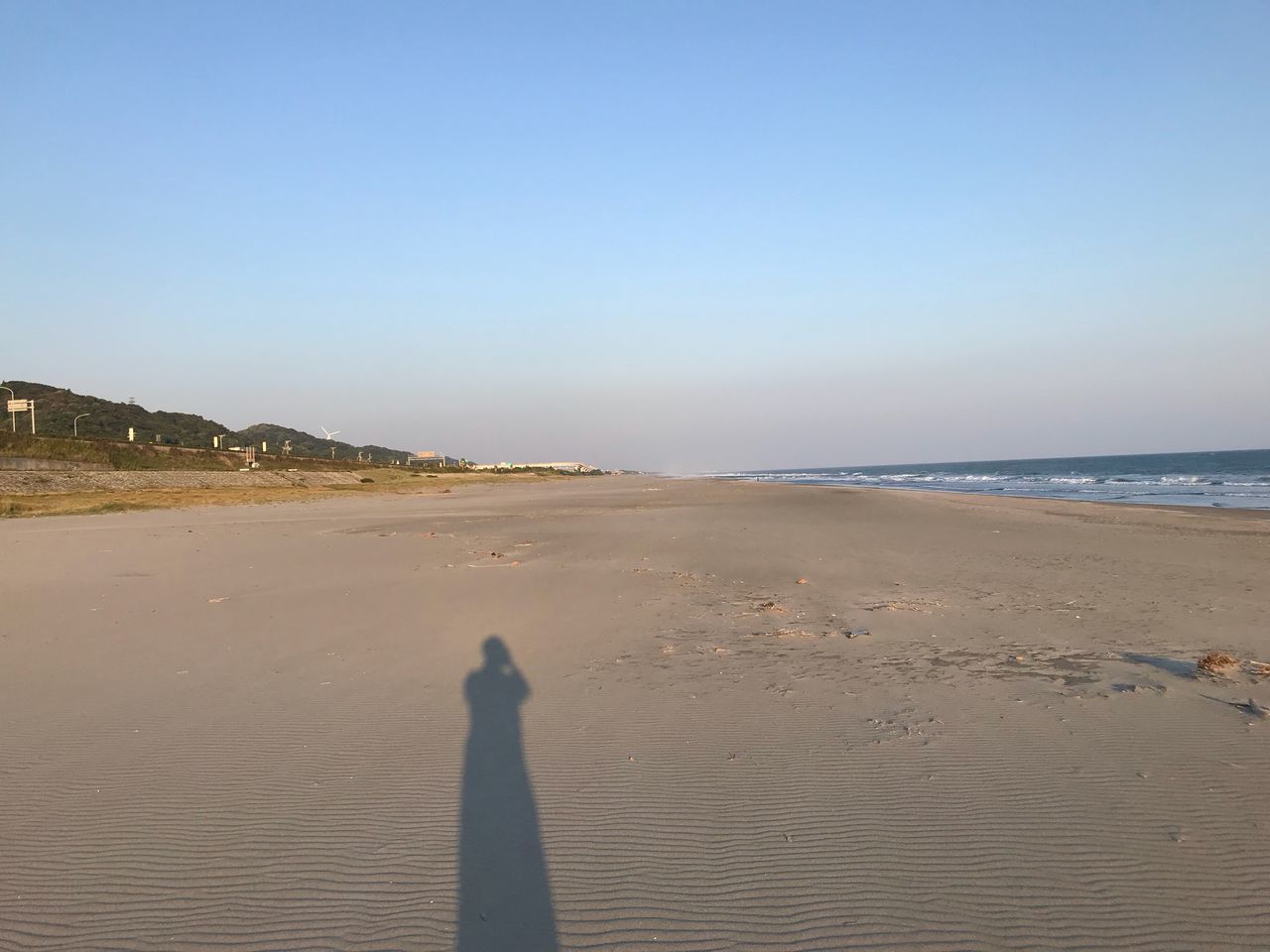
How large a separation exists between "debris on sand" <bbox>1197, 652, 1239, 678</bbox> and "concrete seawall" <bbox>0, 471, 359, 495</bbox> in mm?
35855

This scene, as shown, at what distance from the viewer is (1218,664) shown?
6188mm

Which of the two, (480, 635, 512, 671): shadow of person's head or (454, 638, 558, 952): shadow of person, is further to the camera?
(480, 635, 512, 671): shadow of person's head

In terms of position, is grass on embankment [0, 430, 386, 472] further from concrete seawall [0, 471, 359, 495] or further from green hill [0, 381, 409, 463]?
green hill [0, 381, 409, 463]

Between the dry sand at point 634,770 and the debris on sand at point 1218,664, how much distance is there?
0.88 feet

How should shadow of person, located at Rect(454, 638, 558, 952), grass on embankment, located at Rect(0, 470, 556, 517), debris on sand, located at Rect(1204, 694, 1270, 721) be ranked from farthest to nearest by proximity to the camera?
grass on embankment, located at Rect(0, 470, 556, 517)
debris on sand, located at Rect(1204, 694, 1270, 721)
shadow of person, located at Rect(454, 638, 558, 952)

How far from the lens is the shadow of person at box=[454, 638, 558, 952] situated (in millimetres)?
2977

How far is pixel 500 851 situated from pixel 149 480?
40492 millimetres

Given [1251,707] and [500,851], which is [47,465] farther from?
[1251,707]

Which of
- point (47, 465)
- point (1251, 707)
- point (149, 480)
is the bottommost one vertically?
point (1251, 707)

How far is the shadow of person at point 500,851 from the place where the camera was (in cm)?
298

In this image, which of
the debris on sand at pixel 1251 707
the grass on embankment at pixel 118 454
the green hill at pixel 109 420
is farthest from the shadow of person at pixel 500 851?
the green hill at pixel 109 420

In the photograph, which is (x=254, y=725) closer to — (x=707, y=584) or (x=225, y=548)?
(x=707, y=584)

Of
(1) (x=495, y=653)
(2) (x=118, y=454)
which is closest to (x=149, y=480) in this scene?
(2) (x=118, y=454)

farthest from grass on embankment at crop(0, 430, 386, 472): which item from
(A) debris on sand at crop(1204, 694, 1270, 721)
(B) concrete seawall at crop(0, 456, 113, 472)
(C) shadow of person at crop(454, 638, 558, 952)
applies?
(A) debris on sand at crop(1204, 694, 1270, 721)
